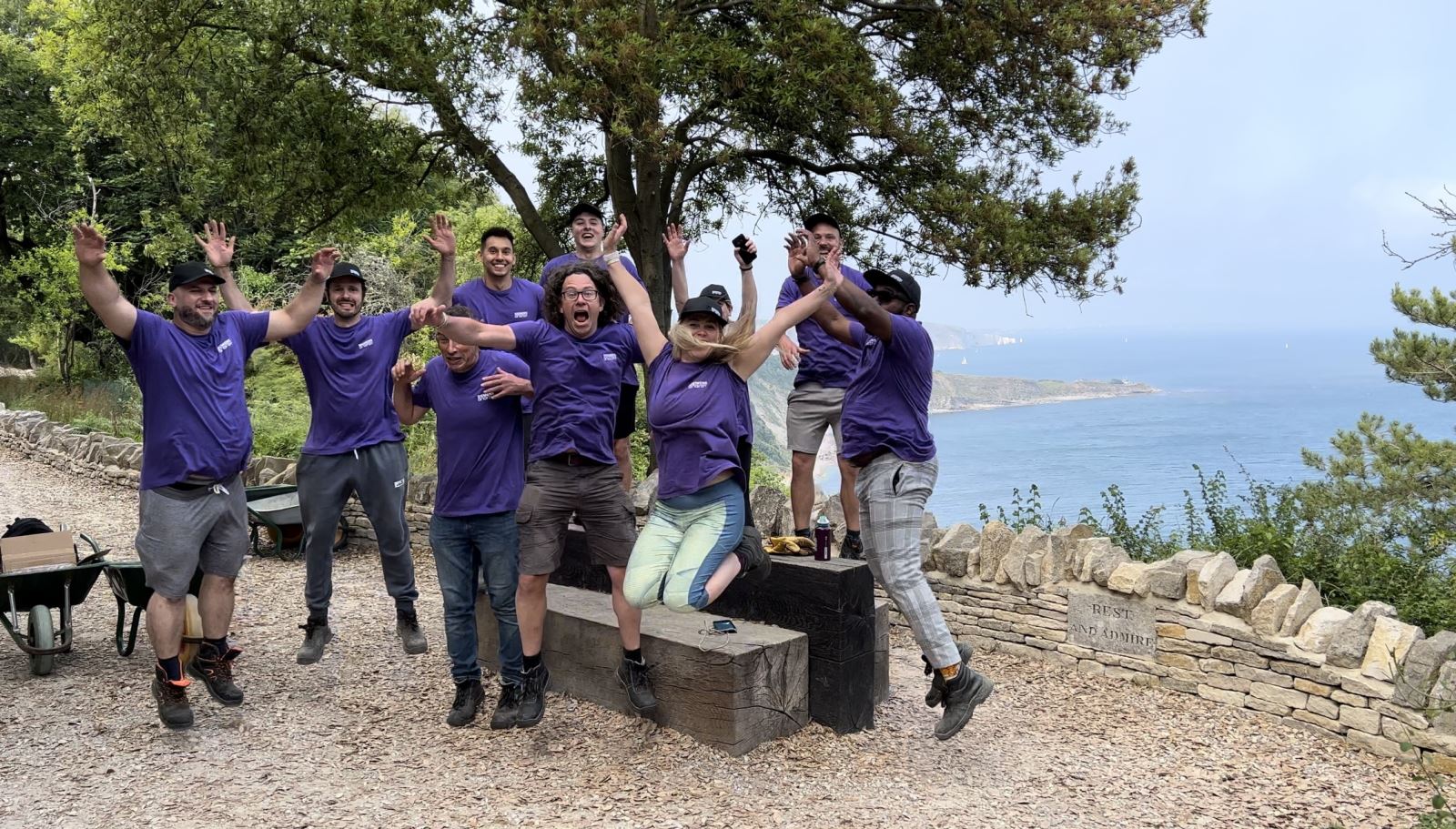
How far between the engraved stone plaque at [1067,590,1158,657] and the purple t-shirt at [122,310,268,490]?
14.7 ft

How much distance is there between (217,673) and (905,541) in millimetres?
3218

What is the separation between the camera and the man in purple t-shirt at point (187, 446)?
431 cm

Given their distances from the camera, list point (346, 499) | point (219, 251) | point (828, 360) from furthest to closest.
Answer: point (828, 360) < point (346, 499) < point (219, 251)

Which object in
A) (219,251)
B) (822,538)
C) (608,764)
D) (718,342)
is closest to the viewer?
(718,342)

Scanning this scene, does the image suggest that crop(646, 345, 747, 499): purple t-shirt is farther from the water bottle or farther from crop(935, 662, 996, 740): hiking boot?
crop(935, 662, 996, 740): hiking boot

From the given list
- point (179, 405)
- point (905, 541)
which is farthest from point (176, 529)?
point (905, 541)

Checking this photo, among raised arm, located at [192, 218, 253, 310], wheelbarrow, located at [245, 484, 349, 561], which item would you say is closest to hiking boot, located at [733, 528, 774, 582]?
raised arm, located at [192, 218, 253, 310]

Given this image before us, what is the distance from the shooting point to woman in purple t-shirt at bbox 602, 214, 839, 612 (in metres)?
4.04

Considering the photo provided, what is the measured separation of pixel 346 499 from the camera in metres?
5.09

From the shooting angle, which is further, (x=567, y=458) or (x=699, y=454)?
(x=567, y=458)

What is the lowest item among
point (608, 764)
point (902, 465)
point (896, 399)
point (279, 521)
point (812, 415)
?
point (608, 764)

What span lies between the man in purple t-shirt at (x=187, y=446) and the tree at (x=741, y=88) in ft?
13.9

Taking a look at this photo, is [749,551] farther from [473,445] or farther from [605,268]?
[605,268]

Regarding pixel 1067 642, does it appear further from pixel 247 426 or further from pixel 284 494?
pixel 284 494
